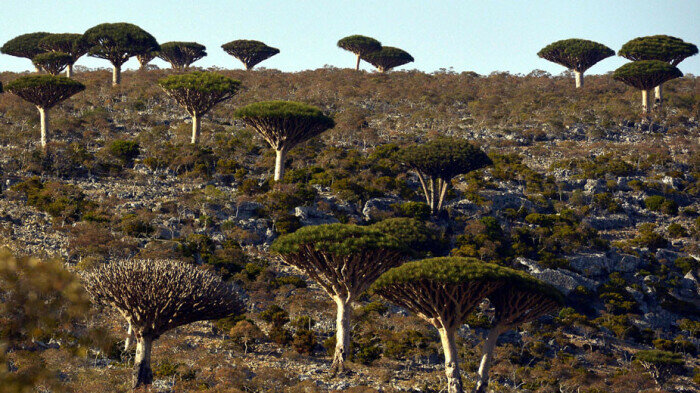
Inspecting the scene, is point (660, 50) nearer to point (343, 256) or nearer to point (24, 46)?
Result: point (343, 256)

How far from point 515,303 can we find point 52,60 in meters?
59.6

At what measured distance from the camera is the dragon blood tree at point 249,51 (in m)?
94.8

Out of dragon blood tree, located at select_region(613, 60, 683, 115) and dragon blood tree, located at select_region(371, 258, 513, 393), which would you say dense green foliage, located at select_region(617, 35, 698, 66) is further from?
dragon blood tree, located at select_region(371, 258, 513, 393)

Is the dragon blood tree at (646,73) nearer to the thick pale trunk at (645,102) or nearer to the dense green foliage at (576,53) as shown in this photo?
the thick pale trunk at (645,102)

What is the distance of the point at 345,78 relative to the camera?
88.6 m

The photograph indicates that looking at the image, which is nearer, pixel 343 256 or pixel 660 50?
pixel 343 256

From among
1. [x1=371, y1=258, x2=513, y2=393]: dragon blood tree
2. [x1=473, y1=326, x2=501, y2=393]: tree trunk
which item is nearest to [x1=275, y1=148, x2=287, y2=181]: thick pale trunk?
[x1=371, y1=258, x2=513, y2=393]: dragon blood tree

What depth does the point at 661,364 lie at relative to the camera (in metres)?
35.3

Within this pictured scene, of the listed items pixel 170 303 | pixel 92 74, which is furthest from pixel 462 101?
pixel 170 303

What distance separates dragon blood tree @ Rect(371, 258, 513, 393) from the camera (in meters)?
28.6

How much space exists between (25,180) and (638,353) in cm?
4114

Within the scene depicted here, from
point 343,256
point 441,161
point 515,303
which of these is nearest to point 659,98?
point 441,161

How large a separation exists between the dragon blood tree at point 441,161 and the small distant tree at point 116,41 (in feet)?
120

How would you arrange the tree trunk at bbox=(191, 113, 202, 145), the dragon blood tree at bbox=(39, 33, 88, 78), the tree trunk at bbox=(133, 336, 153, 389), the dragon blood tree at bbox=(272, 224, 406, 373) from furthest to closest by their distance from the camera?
the dragon blood tree at bbox=(39, 33, 88, 78), the tree trunk at bbox=(191, 113, 202, 145), the dragon blood tree at bbox=(272, 224, 406, 373), the tree trunk at bbox=(133, 336, 153, 389)
